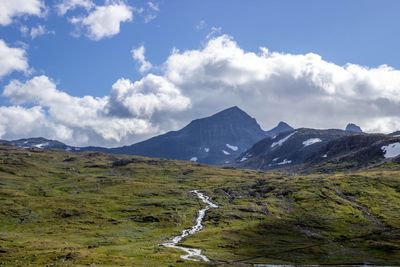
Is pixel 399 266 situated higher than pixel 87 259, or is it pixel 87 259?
pixel 87 259

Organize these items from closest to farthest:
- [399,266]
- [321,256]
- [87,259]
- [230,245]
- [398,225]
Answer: [87,259]
[399,266]
[321,256]
[230,245]
[398,225]

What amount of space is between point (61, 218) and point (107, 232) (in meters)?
36.2

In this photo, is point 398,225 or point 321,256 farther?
point 398,225

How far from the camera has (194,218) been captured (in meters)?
200

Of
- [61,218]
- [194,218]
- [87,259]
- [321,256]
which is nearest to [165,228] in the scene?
[194,218]

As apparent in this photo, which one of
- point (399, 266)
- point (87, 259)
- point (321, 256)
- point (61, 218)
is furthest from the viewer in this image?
point (61, 218)

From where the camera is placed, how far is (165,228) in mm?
181750

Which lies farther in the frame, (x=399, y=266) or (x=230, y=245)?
(x=230, y=245)

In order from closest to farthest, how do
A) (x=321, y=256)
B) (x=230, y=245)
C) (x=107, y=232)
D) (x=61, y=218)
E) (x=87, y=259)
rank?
(x=87, y=259) → (x=321, y=256) → (x=230, y=245) → (x=107, y=232) → (x=61, y=218)

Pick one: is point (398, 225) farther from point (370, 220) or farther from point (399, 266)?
point (399, 266)

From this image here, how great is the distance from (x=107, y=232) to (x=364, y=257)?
82053mm

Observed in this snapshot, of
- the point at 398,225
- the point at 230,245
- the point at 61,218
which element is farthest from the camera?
the point at 61,218

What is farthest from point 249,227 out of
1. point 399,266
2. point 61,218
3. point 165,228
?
point 61,218

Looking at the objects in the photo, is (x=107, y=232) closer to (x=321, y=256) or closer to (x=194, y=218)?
(x=194, y=218)
